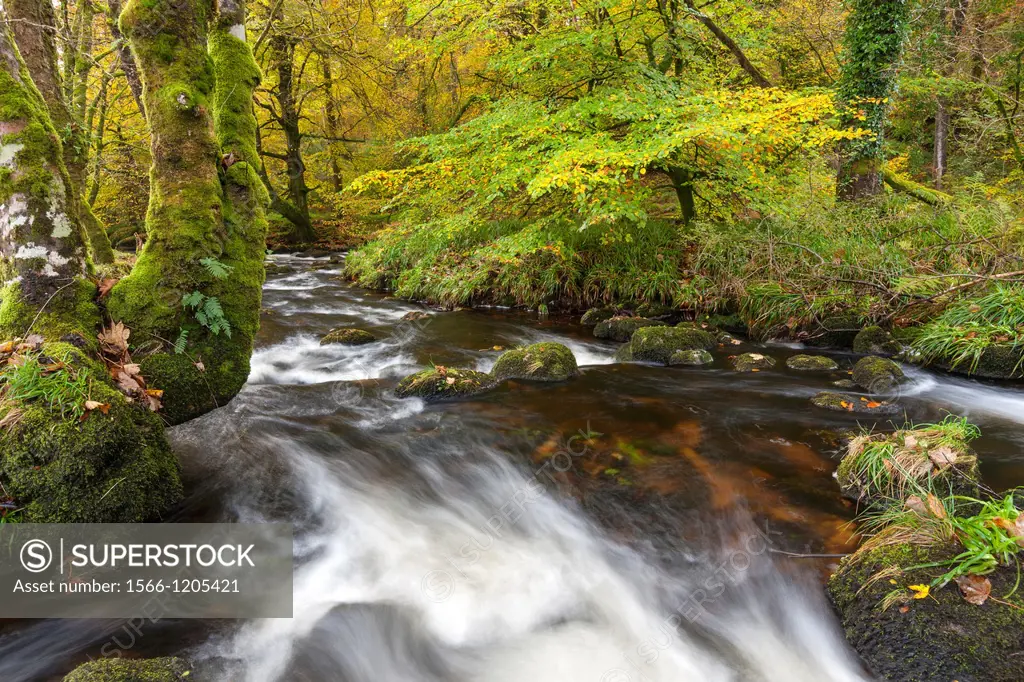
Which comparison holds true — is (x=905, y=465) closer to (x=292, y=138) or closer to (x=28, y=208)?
(x=28, y=208)

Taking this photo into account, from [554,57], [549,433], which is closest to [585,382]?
[549,433]

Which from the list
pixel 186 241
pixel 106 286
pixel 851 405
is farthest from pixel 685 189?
pixel 106 286

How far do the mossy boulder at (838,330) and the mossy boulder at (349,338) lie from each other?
6.90 m

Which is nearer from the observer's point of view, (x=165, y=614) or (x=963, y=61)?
(x=165, y=614)

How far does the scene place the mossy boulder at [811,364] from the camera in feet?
22.1

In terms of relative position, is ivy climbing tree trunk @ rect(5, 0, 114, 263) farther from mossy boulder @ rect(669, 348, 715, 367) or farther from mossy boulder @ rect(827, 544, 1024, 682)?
mossy boulder @ rect(827, 544, 1024, 682)

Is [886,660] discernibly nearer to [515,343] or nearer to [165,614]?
[165,614]

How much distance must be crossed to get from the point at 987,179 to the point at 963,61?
3.55 metres

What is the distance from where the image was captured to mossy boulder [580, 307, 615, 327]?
9.48m

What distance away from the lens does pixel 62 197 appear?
3.74m

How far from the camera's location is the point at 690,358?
7.10 m

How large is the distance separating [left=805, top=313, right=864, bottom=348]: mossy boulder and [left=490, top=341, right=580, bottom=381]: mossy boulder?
390 centimetres

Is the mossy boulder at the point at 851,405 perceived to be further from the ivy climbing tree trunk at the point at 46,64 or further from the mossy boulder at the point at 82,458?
the ivy climbing tree trunk at the point at 46,64

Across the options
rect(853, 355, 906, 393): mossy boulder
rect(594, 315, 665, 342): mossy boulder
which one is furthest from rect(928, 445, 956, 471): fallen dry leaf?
rect(594, 315, 665, 342): mossy boulder
